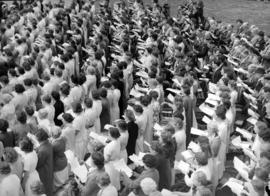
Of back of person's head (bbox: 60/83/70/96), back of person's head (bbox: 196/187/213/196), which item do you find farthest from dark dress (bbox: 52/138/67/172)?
back of person's head (bbox: 196/187/213/196)

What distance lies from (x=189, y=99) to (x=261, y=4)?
2259cm

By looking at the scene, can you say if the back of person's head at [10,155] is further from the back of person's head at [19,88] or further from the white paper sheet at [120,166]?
the back of person's head at [19,88]

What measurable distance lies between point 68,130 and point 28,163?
5.97 ft

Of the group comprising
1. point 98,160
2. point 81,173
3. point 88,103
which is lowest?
point 81,173

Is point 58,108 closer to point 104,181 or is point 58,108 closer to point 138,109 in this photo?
point 138,109

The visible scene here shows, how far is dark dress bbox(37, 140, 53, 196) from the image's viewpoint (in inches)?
341

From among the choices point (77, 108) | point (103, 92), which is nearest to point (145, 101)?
point (103, 92)

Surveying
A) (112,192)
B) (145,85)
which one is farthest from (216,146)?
(145,85)

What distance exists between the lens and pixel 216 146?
916 cm

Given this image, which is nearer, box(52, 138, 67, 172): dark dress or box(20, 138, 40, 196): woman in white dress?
box(20, 138, 40, 196): woman in white dress

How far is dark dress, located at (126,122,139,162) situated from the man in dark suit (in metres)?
2.00

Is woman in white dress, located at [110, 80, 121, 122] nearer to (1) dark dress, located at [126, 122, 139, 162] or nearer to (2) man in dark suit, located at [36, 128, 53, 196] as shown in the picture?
(1) dark dress, located at [126, 122, 139, 162]

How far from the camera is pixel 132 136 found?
412 inches

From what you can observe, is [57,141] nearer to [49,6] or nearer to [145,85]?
[145,85]
